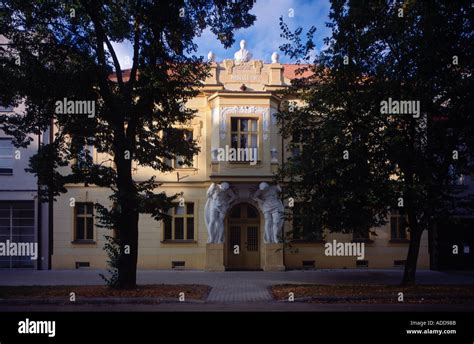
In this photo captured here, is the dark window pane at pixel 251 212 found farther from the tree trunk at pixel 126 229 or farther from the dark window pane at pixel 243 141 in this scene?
the tree trunk at pixel 126 229

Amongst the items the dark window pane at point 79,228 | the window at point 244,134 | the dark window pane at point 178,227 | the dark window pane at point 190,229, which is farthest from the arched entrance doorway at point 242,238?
the dark window pane at point 79,228

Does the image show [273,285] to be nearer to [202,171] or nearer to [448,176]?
[448,176]

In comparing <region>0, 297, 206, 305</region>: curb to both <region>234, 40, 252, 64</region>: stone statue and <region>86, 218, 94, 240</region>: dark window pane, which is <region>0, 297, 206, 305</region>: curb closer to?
<region>86, 218, 94, 240</region>: dark window pane

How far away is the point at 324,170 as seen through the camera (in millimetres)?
14461

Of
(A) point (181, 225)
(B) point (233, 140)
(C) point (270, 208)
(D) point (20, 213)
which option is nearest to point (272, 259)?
(C) point (270, 208)

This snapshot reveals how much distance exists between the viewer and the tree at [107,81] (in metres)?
14.0

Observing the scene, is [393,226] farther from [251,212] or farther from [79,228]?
[79,228]

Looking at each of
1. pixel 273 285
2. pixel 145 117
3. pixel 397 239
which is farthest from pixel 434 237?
pixel 145 117

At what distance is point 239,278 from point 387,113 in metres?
8.75

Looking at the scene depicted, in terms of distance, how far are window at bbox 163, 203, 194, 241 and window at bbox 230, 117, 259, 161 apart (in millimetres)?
3747

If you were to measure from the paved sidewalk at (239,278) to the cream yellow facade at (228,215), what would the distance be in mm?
1135

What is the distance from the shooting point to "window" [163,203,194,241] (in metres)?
23.2

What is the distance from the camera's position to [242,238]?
75.9ft

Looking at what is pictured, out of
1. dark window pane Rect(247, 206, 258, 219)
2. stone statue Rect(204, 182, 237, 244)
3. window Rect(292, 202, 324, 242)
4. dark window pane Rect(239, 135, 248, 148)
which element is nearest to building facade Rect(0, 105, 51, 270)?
stone statue Rect(204, 182, 237, 244)
